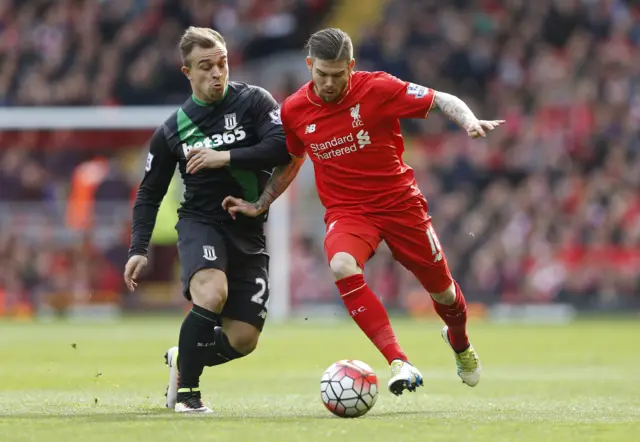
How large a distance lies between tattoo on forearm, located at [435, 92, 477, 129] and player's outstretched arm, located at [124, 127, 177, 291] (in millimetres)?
1712

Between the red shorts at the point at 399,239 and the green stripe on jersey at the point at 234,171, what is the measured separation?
514mm

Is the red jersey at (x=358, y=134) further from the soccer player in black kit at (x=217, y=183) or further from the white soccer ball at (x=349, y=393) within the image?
the white soccer ball at (x=349, y=393)

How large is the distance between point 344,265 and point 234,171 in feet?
3.21

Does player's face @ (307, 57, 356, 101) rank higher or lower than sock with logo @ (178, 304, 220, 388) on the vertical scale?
higher

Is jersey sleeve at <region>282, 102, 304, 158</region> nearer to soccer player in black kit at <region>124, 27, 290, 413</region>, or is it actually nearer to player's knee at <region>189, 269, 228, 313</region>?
soccer player in black kit at <region>124, 27, 290, 413</region>

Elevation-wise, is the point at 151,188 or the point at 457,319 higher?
the point at 151,188

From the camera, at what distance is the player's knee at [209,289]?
7.59m

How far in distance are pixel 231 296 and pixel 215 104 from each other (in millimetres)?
1212

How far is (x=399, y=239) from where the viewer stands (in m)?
8.16

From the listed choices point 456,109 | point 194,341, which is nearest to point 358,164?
point 456,109

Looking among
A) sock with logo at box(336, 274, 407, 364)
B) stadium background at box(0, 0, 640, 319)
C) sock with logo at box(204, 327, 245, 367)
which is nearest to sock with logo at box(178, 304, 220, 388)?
sock with logo at box(204, 327, 245, 367)

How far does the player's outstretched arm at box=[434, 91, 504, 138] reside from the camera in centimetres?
735

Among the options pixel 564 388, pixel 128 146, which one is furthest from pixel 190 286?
pixel 128 146

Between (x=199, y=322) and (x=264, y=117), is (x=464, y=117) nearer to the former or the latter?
(x=264, y=117)
